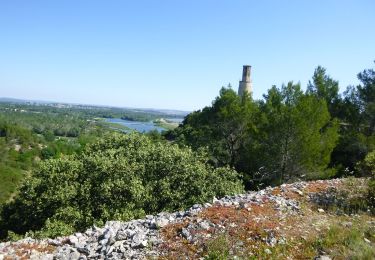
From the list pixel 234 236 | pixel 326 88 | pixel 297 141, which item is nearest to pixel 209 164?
pixel 297 141

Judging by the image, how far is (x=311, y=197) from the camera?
11.9m

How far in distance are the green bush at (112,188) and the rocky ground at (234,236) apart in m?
4.78

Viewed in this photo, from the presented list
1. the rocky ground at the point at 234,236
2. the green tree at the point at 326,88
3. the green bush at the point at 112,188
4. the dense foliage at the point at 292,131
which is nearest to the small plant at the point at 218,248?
the rocky ground at the point at 234,236

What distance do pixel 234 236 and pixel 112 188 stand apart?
8.61m

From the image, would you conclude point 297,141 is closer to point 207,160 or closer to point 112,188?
point 207,160

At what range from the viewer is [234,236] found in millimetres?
8391

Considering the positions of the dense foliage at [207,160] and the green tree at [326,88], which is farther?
the green tree at [326,88]

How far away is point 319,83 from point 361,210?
2306cm

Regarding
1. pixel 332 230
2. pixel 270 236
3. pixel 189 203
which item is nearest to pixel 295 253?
pixel 270 236

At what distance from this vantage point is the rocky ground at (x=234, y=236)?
25.1 feet

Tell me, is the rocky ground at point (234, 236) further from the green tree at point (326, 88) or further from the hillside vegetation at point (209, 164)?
the green tree at point (326, 88)

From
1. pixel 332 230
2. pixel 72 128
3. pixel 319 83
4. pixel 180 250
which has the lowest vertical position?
pixel 72 128

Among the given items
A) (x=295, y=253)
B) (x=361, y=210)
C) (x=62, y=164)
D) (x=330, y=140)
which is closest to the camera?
(x=295, y=253)

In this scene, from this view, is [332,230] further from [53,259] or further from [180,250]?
[53,259]
